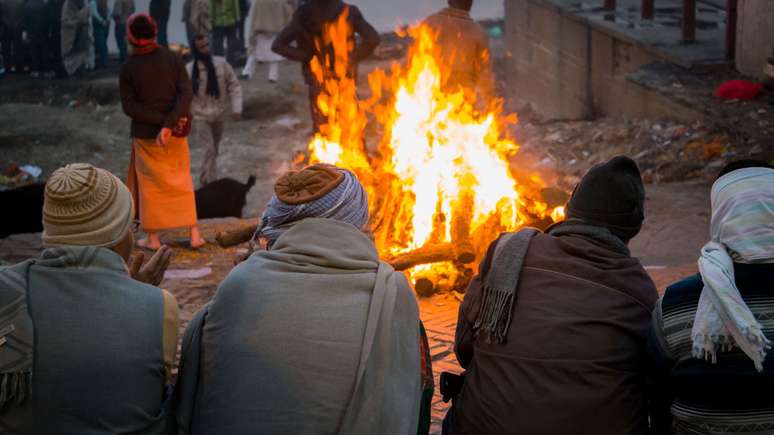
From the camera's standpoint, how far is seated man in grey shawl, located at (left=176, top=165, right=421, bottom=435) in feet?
10.4

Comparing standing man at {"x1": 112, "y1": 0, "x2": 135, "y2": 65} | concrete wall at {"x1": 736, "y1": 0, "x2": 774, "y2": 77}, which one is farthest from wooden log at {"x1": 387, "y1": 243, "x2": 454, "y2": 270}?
standing man at {"x1": 112, "y1": 0, "x2": 135, "y2": 65}

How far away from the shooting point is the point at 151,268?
395 centimetres

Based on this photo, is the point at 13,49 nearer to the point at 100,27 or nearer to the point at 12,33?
the point at 12,33

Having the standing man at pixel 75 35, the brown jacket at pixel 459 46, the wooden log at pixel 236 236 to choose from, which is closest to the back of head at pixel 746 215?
the wooden log at pixel 236 236

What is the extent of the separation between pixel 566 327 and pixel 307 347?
939 mm

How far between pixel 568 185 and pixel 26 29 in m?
12.0

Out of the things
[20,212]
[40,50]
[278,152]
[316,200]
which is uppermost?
[316,200]

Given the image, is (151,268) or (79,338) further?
(151,268)

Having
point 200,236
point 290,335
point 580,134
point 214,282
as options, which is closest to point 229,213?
point 200,236

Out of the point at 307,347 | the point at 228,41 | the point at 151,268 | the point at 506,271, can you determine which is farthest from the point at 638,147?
the point at 307,347

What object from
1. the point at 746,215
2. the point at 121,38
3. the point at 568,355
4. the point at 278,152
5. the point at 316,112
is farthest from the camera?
the point at 121,38

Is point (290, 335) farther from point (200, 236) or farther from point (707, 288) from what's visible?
point (200, 236)

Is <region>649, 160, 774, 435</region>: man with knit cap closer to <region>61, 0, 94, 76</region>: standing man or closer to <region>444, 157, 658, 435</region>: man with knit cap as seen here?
<region>444, 157, 658, 435</region>: man with knit cap

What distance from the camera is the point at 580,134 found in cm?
1409
